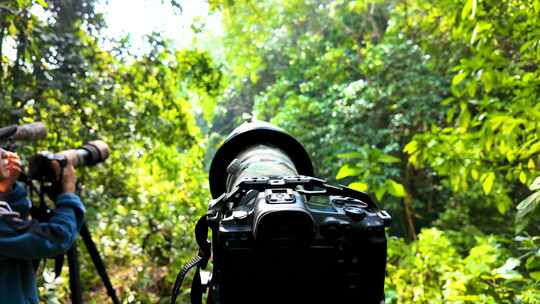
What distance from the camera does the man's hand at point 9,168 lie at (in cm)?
114

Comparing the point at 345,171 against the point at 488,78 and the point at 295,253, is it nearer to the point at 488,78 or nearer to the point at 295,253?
the point at 488,78

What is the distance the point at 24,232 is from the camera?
1.12 meters

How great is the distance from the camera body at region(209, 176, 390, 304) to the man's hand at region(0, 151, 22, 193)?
0.82 meters

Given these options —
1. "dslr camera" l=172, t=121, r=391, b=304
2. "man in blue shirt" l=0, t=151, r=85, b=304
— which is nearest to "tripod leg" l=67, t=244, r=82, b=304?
"man in blue shirt" l=0, t=151, r=85, b=304

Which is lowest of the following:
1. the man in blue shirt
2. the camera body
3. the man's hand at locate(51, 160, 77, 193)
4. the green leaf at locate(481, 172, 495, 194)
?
the camera body

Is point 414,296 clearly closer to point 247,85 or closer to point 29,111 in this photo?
point 29,111

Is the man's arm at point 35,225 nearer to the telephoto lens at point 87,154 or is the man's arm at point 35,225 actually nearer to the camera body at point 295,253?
the telephoto lens at point 87,154

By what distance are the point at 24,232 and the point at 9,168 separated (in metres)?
0.16

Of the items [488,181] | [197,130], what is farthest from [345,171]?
[197,130]

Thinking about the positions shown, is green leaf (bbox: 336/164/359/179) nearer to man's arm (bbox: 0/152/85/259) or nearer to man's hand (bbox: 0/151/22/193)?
man's arm (bbox: 0/152/85/259)

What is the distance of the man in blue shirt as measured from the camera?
110cm

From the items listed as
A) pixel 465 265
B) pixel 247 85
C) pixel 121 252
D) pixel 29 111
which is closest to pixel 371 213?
pixel 465 265

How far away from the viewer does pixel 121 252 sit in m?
3.02

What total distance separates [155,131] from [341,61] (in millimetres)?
4077
